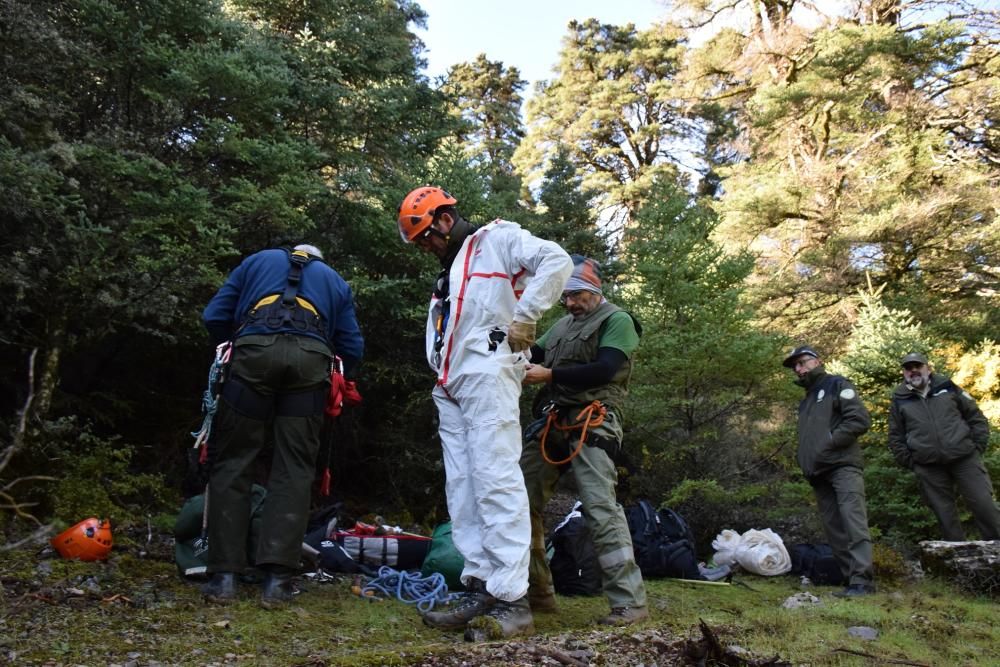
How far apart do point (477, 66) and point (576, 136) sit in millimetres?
6781

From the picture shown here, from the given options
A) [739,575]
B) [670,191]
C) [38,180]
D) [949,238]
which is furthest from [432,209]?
[949,238]

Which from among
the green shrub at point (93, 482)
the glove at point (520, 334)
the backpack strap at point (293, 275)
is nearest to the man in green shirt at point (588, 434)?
the glove at point (520, 334)

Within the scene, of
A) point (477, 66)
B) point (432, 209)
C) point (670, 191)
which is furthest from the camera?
point (477, 66)

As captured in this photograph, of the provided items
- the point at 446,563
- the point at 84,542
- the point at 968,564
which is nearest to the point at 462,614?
the point at 446,563

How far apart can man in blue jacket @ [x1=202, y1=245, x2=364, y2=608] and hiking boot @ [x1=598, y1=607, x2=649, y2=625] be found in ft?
5.66

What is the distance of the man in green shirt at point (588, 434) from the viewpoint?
3.77 meters

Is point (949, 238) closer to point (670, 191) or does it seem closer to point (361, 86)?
point (670, 191)

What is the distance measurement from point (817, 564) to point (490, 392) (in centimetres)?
446

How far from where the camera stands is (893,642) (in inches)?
131

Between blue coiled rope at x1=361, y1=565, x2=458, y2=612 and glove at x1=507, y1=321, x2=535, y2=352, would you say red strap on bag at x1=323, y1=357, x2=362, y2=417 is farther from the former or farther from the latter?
glove at x1=507, y1=321, x2=535, y2=352

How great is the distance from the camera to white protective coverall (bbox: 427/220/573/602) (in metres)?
3.36

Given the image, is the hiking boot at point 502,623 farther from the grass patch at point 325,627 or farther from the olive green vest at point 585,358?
the olive green vest at point 585,358

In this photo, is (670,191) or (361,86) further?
(670,191)

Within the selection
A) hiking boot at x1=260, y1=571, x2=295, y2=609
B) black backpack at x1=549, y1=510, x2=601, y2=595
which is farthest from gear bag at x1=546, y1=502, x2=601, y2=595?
hiking boot at x1=260, y1=571, x2=295, y2=609
